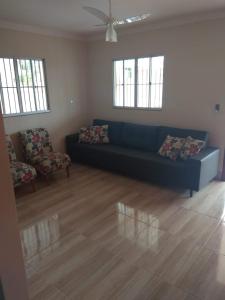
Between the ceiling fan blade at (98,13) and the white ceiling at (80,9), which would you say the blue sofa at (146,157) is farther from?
the ceiling fan blade at (98,13)

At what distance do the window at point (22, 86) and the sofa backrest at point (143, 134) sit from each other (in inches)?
60.0

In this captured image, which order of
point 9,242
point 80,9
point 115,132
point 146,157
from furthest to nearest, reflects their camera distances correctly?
point 115,132 < point 146,157 < point 80,9 < point 9,242

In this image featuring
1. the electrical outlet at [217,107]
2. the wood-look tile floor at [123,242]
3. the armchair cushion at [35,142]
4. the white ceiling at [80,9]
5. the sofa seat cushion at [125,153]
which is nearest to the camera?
the wood-look tile floor at [123,242]

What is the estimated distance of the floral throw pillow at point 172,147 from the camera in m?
3.67

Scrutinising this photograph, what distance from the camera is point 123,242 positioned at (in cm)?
247

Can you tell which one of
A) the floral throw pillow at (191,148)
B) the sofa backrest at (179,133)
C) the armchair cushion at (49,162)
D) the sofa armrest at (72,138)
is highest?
the sofa backrest at (179,133)

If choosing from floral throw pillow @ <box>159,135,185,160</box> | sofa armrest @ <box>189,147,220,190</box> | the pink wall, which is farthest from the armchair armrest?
the pink wall

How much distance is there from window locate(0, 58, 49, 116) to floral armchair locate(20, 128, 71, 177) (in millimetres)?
452

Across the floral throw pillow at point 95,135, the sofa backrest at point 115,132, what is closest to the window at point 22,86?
the floral throw pillow at point 95,135

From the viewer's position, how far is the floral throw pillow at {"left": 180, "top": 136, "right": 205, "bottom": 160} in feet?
11.5

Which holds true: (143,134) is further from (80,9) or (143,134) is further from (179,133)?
(80,9)

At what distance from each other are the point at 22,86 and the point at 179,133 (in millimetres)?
2972

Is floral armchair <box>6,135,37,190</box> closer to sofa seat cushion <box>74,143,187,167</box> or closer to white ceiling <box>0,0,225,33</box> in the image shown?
sofa seat cushion <box>74,143,187,167</box>

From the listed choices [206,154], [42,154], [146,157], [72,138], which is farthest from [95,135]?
[206,154]
